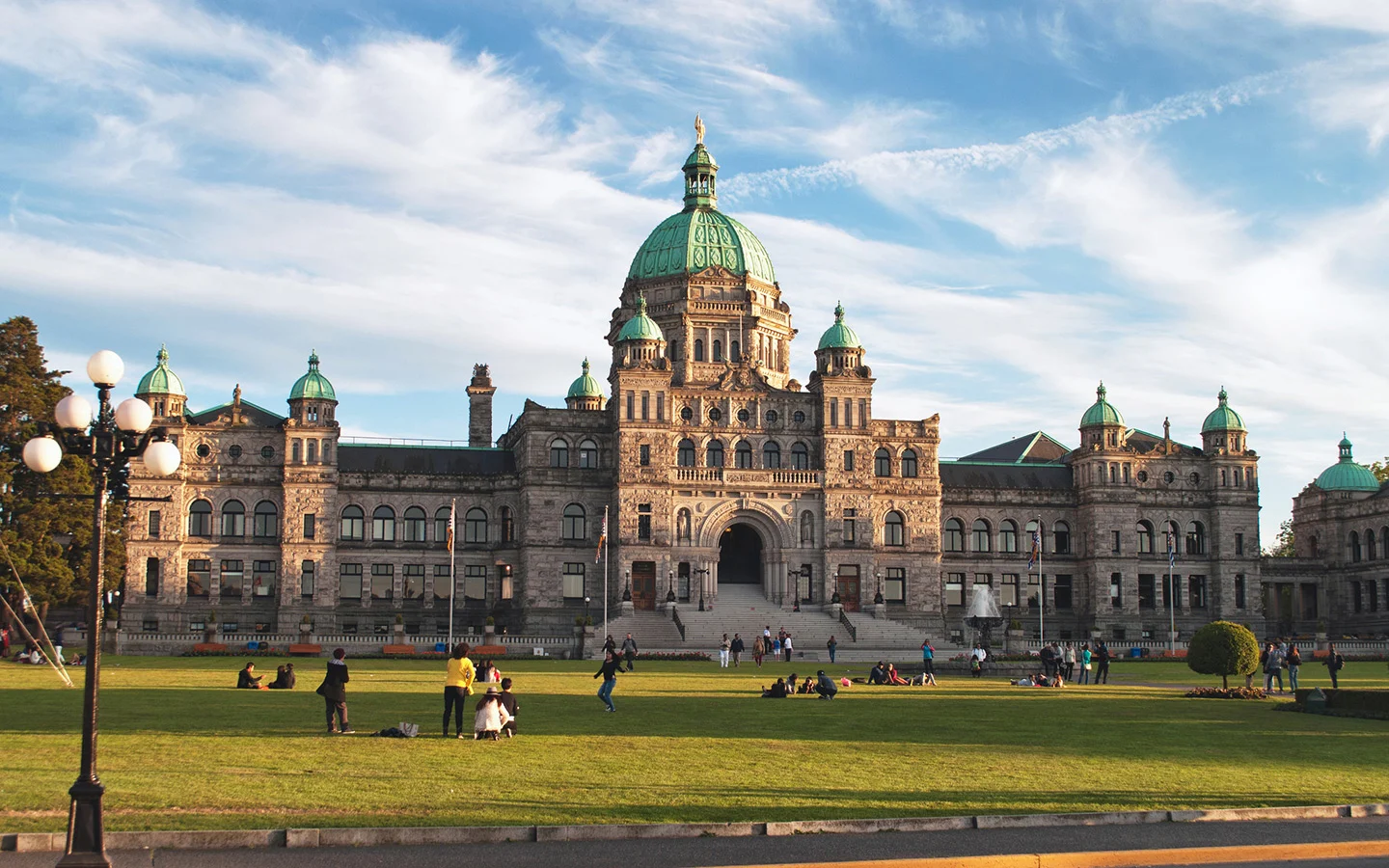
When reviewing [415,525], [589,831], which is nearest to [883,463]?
[415,525]

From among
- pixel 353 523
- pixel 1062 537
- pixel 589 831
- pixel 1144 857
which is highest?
pixel 353 523

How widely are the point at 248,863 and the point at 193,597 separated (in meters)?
75.0

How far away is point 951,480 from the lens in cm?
9938

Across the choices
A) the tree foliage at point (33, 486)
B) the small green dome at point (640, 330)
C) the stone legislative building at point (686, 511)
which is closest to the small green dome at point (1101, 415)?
the stone legislative building at point (686, 511)

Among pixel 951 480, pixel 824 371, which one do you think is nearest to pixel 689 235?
pixel 824 371

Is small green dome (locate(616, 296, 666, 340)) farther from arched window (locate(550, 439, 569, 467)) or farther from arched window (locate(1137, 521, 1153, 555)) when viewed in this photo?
arched window (locate(1137, 521, 1153, 555))

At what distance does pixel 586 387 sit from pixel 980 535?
30226 millimetres

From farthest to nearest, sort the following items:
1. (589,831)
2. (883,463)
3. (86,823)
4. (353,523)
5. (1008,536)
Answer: (1008,536)
(883,463)
(353,523)
(589,831)
(86,823)

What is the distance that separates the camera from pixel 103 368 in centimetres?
1886

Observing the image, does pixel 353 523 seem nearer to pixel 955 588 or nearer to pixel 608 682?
pixel 955 588

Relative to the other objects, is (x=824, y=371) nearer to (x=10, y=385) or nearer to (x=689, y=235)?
(x=689, y=235)

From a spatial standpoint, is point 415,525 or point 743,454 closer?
point 743,454

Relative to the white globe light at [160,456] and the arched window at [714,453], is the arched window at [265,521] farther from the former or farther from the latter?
the white globe light at [160,456]

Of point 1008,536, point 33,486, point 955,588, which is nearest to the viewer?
point 33,486
